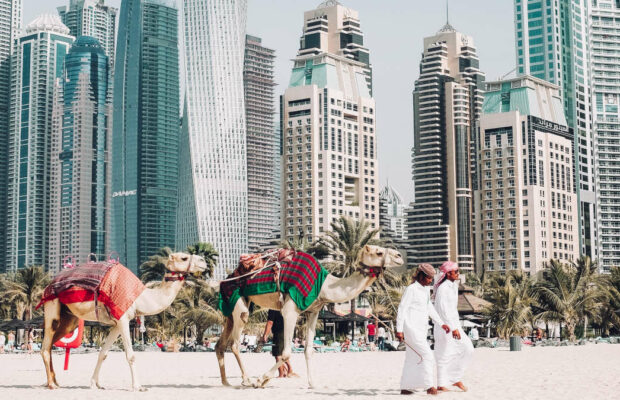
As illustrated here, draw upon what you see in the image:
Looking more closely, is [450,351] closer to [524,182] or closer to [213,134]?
[524,182]

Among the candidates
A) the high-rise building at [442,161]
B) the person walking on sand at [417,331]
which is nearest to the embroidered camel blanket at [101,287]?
the person walking on sand at [417,331]

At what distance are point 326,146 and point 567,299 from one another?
93103 mm

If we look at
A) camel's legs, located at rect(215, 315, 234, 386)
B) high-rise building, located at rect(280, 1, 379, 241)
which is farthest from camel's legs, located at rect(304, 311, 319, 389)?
high-rise building, located at rect(280, 1, 379, 241)

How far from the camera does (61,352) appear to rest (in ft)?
150

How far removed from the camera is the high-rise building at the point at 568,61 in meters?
152

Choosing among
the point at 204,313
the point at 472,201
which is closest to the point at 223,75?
the point at 472,201

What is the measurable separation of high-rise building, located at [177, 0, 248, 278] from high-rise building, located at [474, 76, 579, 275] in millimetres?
44971

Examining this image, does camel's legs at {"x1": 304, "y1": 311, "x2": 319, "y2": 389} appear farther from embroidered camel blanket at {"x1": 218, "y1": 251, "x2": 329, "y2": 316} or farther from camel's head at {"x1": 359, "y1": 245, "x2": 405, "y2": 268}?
camel's head at {"x1": 359, "y1": 245, "x2": 405, "y2": 268}

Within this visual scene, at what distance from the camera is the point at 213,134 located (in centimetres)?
16100

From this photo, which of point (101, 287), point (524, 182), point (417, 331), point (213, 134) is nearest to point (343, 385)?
point (417, 331)

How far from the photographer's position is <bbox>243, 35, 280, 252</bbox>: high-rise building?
18838 cm

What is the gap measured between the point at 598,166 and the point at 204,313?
403 feet

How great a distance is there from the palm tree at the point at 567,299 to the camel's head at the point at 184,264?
A: 111 feet

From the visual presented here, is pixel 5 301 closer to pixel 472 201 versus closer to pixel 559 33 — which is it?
pixel 472 201
